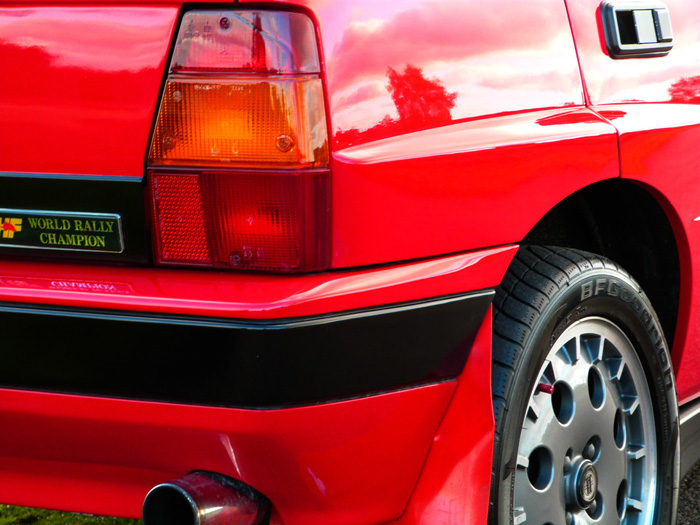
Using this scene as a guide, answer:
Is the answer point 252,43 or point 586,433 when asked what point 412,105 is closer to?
point 252,43

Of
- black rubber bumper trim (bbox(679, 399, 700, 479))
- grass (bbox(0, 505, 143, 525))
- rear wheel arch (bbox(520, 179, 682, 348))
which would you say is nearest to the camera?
rear wheel arch (bbox(520, 179, 682, 348))

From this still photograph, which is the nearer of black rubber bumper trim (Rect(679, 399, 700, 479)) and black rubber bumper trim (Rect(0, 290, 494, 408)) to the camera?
black rubber bumper trim (Rect(0, 290, 494, 408))

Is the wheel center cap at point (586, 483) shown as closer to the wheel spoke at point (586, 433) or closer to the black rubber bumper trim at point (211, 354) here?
the wheel spoke at point (586, 433)

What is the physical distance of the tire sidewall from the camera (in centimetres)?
164

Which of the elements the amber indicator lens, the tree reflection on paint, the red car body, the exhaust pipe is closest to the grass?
the red car body

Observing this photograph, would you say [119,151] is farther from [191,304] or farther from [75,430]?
[75,430]

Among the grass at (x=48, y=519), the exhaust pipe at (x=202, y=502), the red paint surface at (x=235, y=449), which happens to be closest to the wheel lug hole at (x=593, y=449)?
the red paint surface at (x=235, y=449)

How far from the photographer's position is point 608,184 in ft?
6.70

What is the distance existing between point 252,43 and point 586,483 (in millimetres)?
1191

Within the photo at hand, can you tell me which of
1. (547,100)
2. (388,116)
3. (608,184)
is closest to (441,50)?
(388,116)

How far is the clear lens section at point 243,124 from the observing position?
A: 1295mm

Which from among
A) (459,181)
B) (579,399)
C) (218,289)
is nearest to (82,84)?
(218,289)

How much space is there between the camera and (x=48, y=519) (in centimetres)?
256

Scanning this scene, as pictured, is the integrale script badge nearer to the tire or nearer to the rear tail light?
the rear tail light
